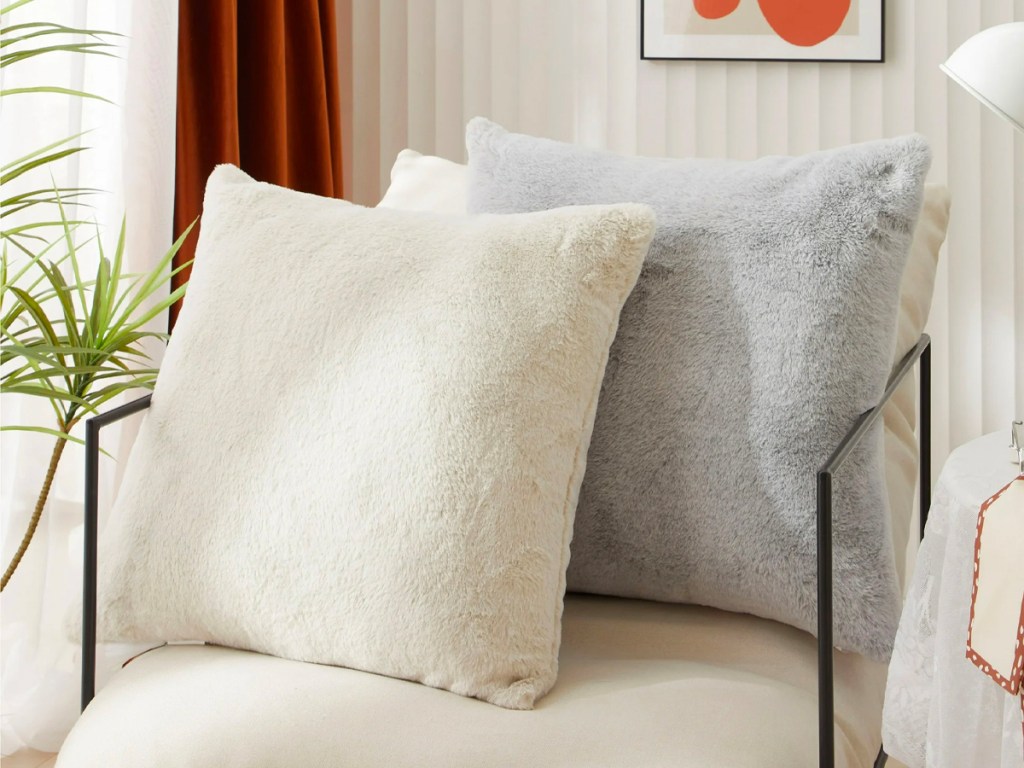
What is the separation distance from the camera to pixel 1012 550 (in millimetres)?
711

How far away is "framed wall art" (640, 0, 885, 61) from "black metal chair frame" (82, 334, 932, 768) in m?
1.34

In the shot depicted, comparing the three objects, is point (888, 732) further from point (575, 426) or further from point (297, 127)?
point (297, 127)

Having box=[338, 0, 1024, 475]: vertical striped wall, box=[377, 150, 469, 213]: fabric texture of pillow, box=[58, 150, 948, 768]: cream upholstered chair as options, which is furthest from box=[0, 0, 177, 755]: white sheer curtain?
box=[338, 0, 1024, 475]: vertical striped wall

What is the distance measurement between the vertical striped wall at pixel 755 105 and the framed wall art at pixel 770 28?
4cm

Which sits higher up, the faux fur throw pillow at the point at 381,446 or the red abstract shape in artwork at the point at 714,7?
the red abstract shape in artwork at the point at 714,7

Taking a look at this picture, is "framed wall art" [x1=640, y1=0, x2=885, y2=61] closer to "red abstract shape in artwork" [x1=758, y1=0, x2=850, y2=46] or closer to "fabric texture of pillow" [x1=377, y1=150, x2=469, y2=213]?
"red abstract shape in artwork" [x1=758, y1=0, x2=850, y2=46]

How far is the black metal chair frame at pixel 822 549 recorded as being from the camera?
0.90 metres

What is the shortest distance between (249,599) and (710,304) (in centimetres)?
53

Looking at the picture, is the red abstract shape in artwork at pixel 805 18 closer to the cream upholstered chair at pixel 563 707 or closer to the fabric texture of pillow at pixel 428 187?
the fabric texture of pillow at pixel 428 187

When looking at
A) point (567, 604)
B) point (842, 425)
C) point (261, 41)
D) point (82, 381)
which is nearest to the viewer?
point (842, 425)

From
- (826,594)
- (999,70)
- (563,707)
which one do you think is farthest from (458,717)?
(999,70)

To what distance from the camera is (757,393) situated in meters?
1.04

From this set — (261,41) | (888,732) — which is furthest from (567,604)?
(261,41)

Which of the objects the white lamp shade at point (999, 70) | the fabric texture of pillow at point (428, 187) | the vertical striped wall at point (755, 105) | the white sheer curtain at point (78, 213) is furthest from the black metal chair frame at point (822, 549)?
the vertical striped wall at point (755, 105)
